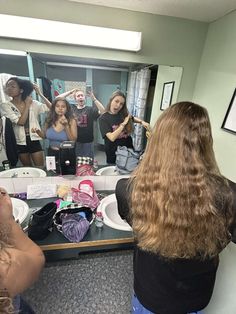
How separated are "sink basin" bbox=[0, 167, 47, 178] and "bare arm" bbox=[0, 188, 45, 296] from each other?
0.60 m

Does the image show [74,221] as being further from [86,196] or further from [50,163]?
[50,163]

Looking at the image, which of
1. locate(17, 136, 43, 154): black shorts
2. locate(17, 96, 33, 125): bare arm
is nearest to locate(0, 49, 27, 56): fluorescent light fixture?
locate(17, 96, 33, 125): bare arm

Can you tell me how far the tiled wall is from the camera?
141cm

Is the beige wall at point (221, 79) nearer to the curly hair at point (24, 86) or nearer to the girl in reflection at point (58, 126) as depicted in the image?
the girl in reflection at point (58, 126)

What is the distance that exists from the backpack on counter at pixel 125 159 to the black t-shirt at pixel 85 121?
27cm

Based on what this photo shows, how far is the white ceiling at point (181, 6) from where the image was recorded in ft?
3.25

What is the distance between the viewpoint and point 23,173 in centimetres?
142

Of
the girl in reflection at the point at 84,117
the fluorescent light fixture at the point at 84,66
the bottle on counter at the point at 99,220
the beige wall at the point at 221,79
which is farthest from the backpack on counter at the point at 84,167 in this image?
the beige wall at the point at 221,79

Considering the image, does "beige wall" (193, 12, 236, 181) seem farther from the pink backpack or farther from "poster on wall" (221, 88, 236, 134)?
the pink backpack

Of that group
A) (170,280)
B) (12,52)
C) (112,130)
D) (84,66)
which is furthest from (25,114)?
(170,280)

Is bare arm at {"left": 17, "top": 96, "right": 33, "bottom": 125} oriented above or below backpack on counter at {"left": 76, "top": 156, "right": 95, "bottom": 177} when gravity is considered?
above

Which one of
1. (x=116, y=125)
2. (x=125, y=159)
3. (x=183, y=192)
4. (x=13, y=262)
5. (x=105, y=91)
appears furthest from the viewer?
(x=125, y=159)

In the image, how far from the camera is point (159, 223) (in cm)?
71

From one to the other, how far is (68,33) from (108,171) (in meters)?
1.01
